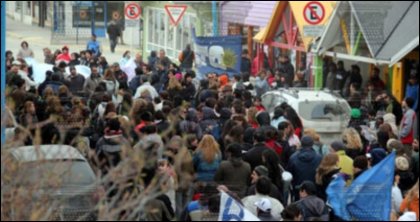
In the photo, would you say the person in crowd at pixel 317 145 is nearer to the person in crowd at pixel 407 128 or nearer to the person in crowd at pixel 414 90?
the person in crowd at pixel 407 128

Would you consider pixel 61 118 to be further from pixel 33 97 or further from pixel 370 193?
pixel 370 193

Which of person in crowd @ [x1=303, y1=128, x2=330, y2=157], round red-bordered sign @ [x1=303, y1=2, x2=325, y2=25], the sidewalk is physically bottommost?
the sidewalk

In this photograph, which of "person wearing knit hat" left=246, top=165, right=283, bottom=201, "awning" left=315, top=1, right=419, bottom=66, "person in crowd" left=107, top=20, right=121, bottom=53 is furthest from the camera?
"person in crowd" left=107, top=20, right=121, bottom=53

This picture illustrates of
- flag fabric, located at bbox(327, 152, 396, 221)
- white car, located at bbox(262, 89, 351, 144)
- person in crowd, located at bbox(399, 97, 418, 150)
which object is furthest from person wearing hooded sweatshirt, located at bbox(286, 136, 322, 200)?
white car, located at bbox(262, 89, 351, 144)

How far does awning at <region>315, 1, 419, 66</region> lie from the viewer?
2611cm

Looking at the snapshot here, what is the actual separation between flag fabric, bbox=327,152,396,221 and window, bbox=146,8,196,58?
957 inches

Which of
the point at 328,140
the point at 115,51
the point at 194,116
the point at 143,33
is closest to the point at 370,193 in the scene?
the point at 194,116

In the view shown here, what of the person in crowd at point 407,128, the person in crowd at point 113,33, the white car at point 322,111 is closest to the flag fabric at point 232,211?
the person in crowd at point 407,128

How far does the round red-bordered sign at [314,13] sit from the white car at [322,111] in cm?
721

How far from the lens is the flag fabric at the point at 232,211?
10688mm

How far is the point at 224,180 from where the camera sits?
14359 millimetres

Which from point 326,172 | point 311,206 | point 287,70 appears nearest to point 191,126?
point 326,172

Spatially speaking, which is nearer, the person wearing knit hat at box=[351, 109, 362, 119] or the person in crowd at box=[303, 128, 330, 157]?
the person in crowd at box=[303, 128, 330, 157]

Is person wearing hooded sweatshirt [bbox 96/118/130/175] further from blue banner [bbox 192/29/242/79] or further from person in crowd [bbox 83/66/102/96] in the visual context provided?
blue banner [bbox 192/29/242/79]
